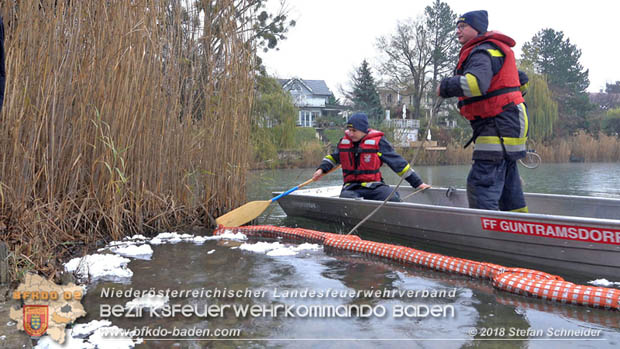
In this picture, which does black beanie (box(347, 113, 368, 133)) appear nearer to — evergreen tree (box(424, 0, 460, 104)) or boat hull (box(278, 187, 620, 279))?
boat hull (box(278, 187, 620, 279))

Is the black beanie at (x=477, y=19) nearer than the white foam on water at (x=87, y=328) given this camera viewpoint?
No

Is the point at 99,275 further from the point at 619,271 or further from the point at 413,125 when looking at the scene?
the point at 413,125

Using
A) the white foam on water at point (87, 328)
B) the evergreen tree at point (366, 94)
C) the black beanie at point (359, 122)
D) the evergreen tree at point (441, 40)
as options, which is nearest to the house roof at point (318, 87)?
the evergreen tree at point (366, 94)

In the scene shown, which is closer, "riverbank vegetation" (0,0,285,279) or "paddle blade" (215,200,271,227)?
"riverbank vegetation" (0,0,285,279)

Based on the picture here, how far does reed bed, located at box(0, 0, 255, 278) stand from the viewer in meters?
3.34

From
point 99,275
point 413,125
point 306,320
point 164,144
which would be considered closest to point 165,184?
point 164,144

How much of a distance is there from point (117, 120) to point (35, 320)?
2.28m

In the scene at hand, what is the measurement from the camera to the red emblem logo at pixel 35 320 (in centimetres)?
230

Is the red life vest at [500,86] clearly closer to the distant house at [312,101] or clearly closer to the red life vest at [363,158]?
the red life vest at [363,158]

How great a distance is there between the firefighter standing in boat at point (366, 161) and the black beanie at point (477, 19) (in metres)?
1.50

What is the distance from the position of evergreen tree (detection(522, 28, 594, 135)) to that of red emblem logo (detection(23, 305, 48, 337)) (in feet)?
134

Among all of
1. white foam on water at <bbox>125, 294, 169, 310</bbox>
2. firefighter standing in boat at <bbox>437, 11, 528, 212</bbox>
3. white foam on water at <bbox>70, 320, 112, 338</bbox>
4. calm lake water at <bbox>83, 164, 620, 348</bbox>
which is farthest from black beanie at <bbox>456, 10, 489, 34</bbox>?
white foam on water at <bbox>70, 320, 112, 338</bbox>

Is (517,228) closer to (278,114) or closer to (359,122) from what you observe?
(359,122)

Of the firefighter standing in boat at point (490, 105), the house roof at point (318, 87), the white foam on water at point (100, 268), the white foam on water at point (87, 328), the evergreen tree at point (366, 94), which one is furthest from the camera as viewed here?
the house roof at point (318, 87)
